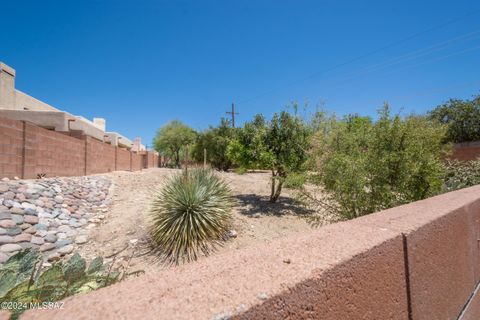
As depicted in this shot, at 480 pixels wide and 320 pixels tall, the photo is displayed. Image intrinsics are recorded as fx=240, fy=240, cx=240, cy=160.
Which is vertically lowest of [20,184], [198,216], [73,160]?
[198,216]

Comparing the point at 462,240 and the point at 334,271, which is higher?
the point at 334,271

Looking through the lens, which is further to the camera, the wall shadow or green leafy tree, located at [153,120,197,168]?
A: green leafy tree, located at [153,120,197,168]

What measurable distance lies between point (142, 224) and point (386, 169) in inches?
274

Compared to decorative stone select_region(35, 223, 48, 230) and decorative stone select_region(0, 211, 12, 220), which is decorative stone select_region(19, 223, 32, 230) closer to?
decorative stone select_region(35, 223, 48, 230)

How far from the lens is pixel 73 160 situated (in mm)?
11930

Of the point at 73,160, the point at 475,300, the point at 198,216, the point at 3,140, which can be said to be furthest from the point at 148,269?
the point at 73,160

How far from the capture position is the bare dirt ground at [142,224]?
6305mm

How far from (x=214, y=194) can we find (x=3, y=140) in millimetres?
7255

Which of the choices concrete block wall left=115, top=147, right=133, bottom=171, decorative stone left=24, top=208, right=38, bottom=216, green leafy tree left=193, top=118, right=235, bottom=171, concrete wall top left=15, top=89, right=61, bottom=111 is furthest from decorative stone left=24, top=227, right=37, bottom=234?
green leafy tree left=193, top=118, right=235, bottom=171

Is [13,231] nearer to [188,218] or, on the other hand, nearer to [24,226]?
[24,226]

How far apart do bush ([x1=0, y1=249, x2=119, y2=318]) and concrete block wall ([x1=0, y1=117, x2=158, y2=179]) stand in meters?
8.12

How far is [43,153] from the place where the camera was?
386 inches

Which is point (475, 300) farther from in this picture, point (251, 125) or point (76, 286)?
point (251, 125)

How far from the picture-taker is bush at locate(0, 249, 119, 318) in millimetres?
1688
